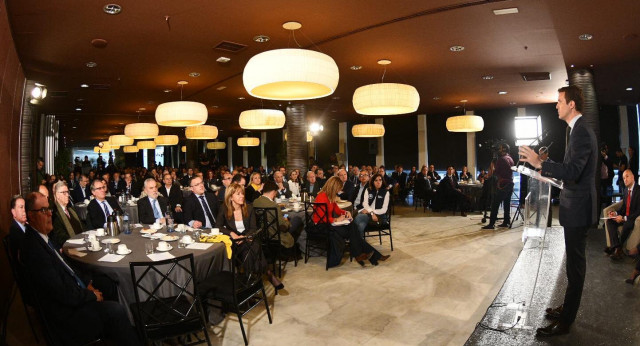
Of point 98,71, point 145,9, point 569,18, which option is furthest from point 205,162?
point 569,18

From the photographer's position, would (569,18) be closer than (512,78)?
Yes

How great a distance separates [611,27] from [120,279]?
21.2 ft

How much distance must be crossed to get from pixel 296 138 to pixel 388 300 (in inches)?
268

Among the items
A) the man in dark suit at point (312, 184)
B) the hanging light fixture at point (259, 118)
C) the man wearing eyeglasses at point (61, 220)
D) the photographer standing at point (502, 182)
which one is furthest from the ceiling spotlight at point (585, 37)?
the man wearing eyeglasses at point (61, 220)

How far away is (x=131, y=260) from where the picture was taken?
3.38 metres

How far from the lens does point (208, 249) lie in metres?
3.71

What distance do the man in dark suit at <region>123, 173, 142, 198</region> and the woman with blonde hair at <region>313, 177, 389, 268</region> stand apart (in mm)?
6052

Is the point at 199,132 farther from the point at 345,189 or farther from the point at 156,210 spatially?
the point at 156,210

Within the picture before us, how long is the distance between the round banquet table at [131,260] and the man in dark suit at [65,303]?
270 mm

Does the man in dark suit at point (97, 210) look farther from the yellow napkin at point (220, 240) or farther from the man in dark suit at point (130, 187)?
the man in dark suit at point (130, 187)

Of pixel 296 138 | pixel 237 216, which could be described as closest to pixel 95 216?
pixel 237 216

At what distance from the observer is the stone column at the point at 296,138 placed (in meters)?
10.8

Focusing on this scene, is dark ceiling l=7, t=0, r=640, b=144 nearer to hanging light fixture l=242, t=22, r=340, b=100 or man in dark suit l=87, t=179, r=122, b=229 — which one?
hanging light fixture l=242, t=22, r=340, b=100

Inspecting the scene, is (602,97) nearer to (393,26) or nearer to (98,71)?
(393,26)
